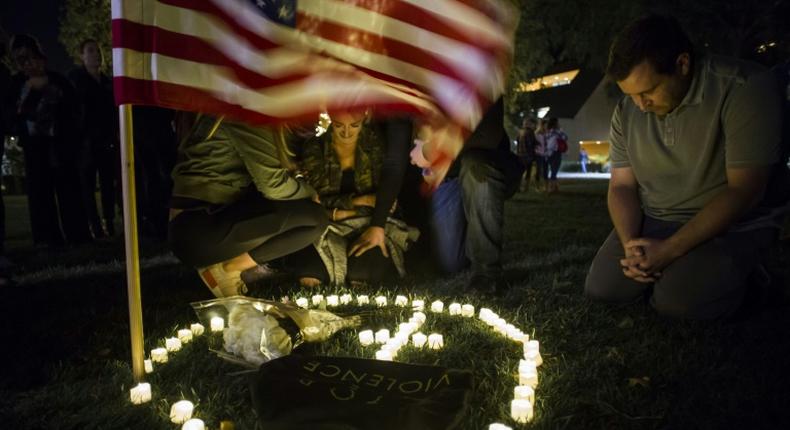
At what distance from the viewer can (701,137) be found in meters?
3.01

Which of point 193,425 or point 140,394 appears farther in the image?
point 140,394

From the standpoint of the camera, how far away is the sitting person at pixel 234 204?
339cm

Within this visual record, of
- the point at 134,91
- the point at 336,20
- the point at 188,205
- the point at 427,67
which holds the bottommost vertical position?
the point at 188,205

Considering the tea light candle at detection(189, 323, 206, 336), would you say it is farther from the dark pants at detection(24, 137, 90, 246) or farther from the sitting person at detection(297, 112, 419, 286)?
the dark pants at detection(24, 137, 90, 246)

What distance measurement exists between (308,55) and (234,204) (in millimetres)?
1274

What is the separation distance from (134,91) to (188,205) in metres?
1.40

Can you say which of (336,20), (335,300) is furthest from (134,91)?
(335,300)

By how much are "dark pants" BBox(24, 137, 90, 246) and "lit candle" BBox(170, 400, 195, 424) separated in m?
4.92

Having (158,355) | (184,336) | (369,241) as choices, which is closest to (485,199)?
(369,241)

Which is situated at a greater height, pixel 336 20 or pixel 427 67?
pixel 336 20

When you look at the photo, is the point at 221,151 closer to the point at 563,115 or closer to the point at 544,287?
the point at 544,287

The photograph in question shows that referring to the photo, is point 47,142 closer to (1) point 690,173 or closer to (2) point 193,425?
(2) point 193,425

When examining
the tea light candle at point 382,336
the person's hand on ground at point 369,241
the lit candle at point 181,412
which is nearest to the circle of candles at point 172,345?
the lit candle at point 181,412

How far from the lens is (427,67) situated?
3.07m
